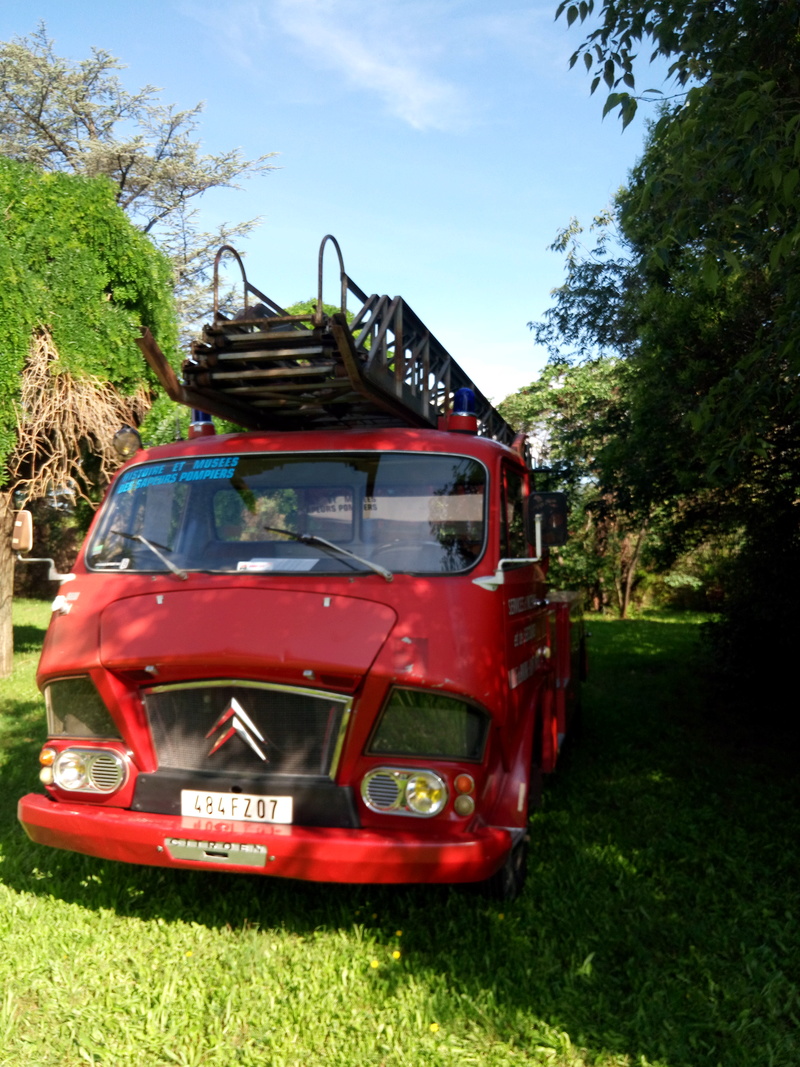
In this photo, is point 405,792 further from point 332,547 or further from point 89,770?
point 89,770

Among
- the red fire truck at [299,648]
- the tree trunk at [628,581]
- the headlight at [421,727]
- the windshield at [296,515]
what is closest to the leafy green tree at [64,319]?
the red fire truck at [299,648]

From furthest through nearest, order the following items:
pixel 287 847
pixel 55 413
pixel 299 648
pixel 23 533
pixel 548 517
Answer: pixel 55 413, pixel 548 517, pixel 23 533, pixel 299 648, pixel 287 847

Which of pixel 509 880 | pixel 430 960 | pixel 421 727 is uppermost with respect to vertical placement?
pixel 421 727

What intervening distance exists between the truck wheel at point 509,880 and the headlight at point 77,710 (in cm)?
192

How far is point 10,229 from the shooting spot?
34.4 feet

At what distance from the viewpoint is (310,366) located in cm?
457

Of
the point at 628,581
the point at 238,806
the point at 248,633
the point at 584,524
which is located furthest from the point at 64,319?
the point at 628,581

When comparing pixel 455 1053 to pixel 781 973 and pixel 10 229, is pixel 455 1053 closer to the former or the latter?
pixel 781 973

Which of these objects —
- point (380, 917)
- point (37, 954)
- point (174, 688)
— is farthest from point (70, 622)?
point (380, 917)

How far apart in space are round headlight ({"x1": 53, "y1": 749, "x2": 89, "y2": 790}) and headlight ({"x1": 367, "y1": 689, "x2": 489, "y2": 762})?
129 cm

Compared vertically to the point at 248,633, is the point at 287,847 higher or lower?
lower

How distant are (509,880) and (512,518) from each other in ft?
6.00

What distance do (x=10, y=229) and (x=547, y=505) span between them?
27.9ft

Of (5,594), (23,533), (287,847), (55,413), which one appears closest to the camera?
(287,847)
